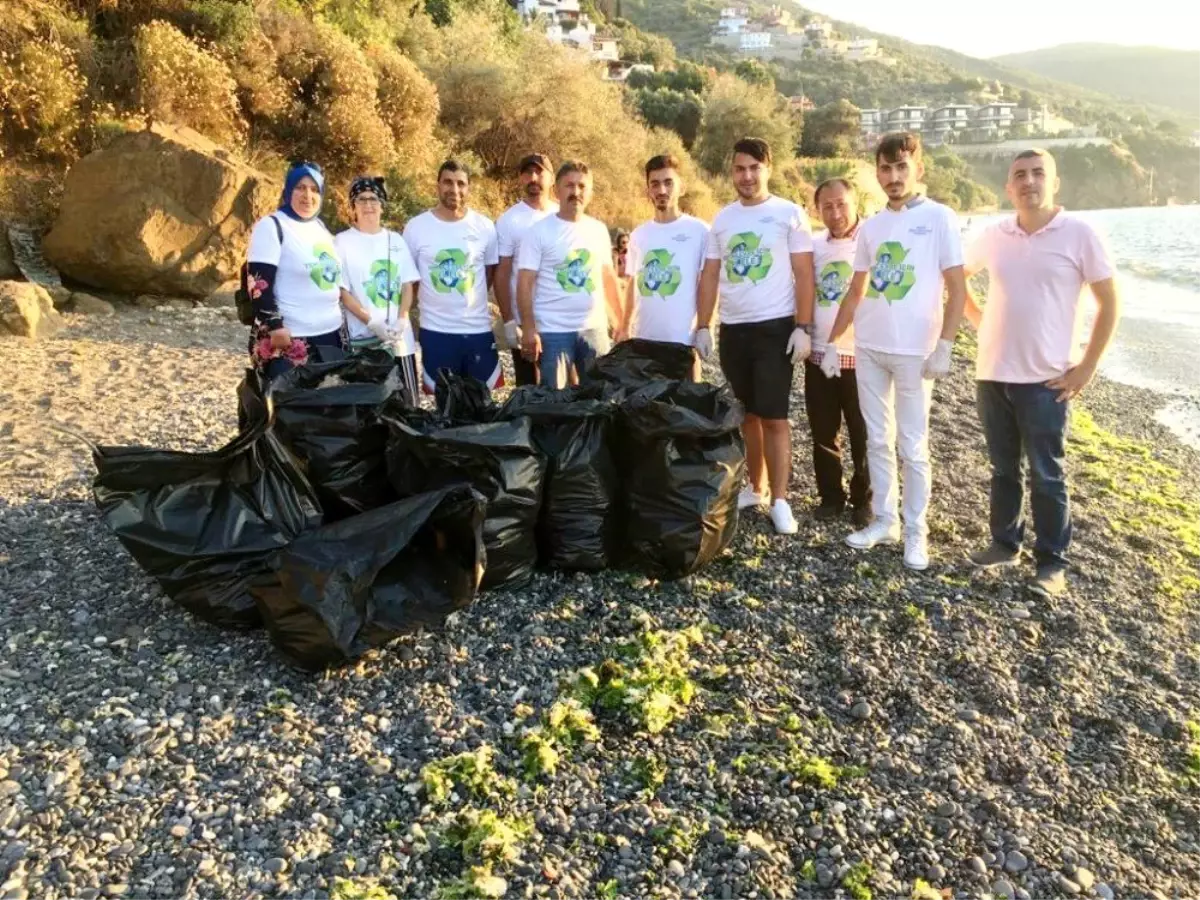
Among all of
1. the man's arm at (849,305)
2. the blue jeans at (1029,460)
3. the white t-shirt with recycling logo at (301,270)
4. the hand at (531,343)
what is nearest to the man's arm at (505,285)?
the hand at (531,343)

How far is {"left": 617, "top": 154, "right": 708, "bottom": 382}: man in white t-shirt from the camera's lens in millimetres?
4148

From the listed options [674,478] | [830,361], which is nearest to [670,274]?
[830,361]

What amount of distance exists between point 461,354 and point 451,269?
45 centimetres

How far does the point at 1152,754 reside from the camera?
2.80 metres

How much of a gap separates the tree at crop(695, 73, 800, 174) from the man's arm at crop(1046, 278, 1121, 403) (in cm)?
2391

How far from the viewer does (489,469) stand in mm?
3154

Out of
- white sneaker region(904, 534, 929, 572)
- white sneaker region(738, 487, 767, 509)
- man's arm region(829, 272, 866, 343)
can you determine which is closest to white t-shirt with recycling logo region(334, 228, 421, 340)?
white sneaker region(738, 487, 767, 509)

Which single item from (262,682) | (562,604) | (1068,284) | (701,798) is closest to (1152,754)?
(701,798)

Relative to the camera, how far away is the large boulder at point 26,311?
22.7 feet

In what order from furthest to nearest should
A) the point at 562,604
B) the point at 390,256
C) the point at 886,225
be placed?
1. the point at 390,256
2. the point at 886,225
3. the point at 562,604

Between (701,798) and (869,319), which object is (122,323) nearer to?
(869,319)

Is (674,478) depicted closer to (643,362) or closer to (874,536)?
(643,362)

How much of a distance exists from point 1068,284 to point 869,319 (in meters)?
0.81

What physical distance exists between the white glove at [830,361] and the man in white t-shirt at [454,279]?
5.67 ft
